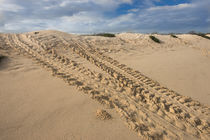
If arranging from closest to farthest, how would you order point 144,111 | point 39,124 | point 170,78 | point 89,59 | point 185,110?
point 39,124 → point 144,111 → point 185,110 → point 170,78 → point 89,59

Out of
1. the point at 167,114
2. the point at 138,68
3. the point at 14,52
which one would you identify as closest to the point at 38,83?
the point at 14,52

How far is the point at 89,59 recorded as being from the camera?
4.59m

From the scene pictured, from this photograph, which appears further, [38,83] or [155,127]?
[38,83]

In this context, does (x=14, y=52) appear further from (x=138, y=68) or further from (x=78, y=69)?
(x=138, y=68)

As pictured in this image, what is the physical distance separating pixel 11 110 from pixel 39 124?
0.61 m

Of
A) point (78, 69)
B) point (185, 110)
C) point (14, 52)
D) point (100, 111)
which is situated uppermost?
point (14, 52)

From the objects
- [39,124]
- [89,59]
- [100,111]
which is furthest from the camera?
[89,59]

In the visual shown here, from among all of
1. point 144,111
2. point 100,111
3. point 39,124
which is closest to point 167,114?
point 144,111

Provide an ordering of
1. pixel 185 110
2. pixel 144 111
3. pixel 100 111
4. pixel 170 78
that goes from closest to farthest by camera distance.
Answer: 1. pixel 100 111
2. pixel 144 111
3. pixel 185 110
4. pixel 170 78

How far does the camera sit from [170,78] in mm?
3582

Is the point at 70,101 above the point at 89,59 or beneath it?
beneath

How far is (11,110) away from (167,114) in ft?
8.76

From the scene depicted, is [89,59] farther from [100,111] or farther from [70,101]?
[100,111]

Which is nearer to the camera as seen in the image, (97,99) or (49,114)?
(49,114)
